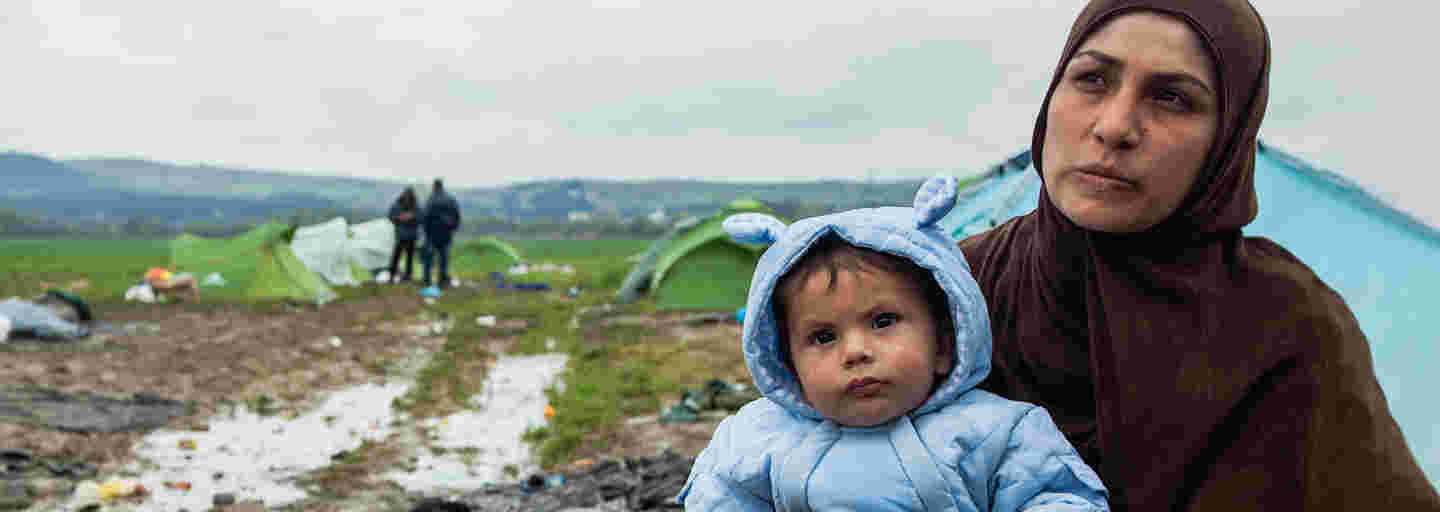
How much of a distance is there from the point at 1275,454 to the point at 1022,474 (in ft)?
1.90

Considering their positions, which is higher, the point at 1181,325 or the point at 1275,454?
the point at 1181,325

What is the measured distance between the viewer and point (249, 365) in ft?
35.9

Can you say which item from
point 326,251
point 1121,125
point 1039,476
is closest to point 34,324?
point 326,251

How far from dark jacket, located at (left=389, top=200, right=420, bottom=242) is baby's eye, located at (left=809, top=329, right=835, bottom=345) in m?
18.9

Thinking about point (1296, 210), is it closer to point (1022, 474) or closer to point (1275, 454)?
point (1275, 454)

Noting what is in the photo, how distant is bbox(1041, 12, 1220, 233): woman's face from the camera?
7.84ft

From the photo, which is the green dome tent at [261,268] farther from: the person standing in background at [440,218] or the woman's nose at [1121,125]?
the woman's nose at [1121,125]

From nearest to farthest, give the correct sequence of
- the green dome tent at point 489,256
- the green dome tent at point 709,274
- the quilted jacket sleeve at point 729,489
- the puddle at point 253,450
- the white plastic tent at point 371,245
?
the quilted jacket sleeve at point 729,489 < the puddle at point 253,450 < the green dome tent at point 709,274 < the white plastic tent at point 371,245 < the green dome tent at point 489,256

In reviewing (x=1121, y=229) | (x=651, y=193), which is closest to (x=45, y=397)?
(x=1121, y=229)

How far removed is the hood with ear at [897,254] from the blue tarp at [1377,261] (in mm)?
2176

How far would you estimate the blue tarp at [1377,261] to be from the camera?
461 centimetres

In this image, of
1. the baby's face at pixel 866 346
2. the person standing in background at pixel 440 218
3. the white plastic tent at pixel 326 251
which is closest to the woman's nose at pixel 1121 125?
the baby's face at pixel 866 346

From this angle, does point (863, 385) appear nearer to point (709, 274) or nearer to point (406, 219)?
point (709, 274)

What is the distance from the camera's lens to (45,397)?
8.80 m
